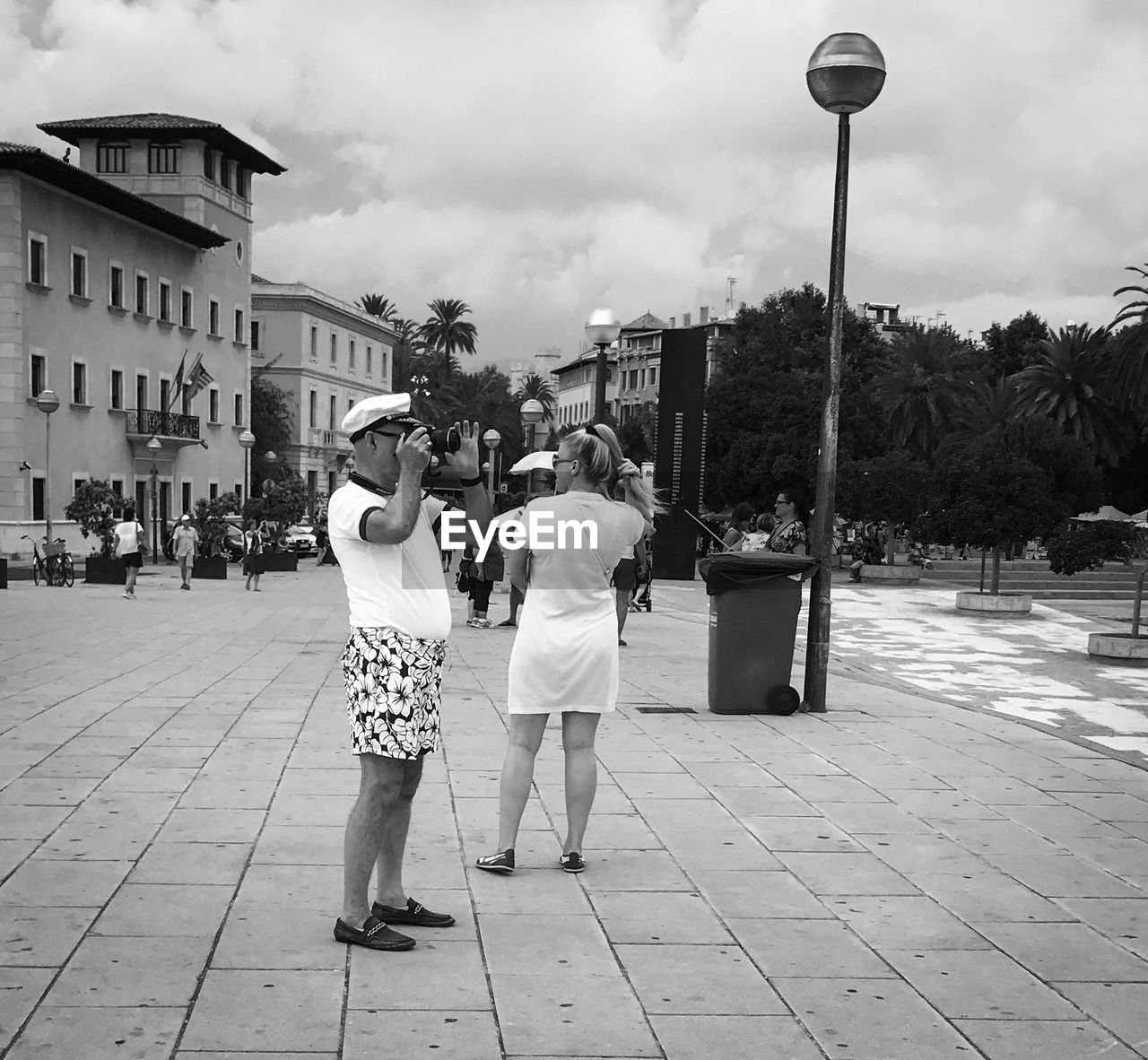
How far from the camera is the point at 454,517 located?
4.69m

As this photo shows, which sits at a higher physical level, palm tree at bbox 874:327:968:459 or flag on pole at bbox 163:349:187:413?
palm tree at bbox 874:327:968:459

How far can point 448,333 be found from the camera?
315 feet

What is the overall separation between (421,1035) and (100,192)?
4379 cm

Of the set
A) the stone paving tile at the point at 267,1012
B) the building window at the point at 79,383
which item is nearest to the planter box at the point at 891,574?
the building window at the point at 79,383

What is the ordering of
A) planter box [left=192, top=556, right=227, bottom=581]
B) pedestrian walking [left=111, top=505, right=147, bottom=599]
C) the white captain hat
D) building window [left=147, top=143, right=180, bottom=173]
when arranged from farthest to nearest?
building window [left=147, top=143, right=180, bottom=173] < planter box [left=192, top=556, right=227, bottom=581] < pedestrian walking [left=111, top=505, right=147, bottom=599] < the white captain hat

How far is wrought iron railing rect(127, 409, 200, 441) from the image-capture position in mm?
47219

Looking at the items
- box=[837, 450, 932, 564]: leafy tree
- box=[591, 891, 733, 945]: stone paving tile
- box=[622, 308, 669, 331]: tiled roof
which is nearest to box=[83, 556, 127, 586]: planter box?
box=[837, 450, 932, 564]: leafy tree

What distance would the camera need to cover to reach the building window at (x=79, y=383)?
43.4m

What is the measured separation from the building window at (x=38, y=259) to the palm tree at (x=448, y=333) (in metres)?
53.6

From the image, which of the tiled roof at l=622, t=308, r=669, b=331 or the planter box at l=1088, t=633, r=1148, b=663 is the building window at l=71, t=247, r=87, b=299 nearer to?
the planter box at l=1088, t=633, r=1148, b=663

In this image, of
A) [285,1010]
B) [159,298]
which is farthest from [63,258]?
[285,1010]

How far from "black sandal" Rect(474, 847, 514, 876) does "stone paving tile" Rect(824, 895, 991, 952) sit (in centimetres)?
122

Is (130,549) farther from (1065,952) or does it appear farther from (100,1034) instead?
(1065,952)

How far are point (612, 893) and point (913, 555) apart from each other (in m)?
37.9
